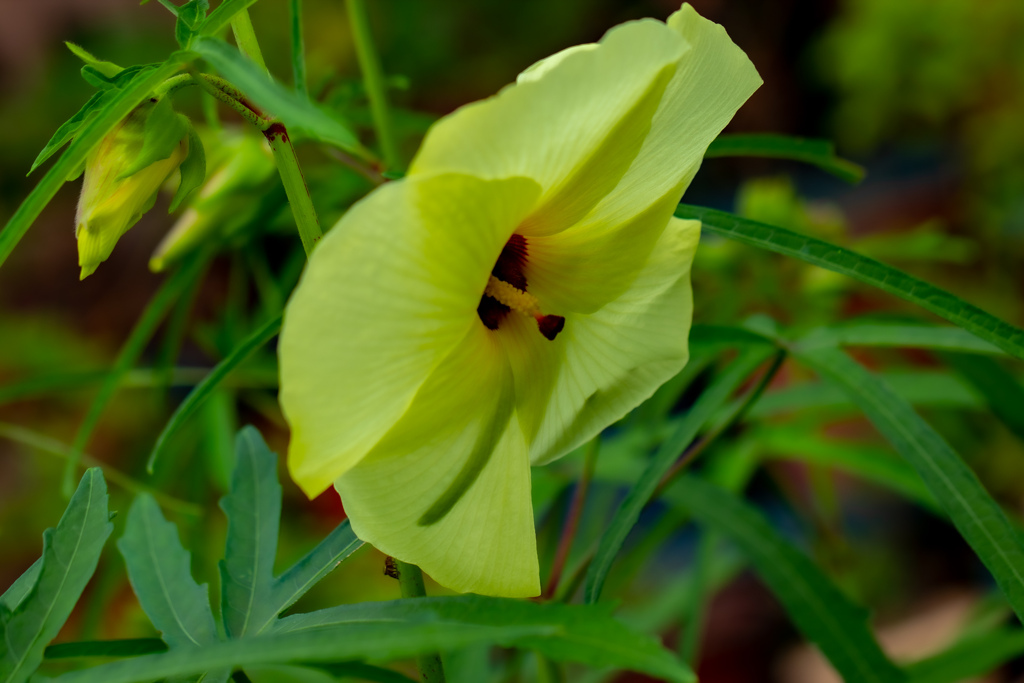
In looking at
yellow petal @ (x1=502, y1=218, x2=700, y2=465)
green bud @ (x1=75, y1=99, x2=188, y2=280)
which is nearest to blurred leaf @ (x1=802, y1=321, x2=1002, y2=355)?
yellow petal @ (x1=502, y1=218, x2=700, y2=465)

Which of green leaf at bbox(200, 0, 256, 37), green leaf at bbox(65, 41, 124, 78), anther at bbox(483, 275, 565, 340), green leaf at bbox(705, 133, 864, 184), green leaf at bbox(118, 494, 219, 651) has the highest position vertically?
green leaf at bbox(705, 133, 864, 184)

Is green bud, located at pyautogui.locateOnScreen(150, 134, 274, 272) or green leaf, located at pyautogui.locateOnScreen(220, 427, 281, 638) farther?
green bud, located at pyautogui.locateOnScreen(150, 134, 274, 272)

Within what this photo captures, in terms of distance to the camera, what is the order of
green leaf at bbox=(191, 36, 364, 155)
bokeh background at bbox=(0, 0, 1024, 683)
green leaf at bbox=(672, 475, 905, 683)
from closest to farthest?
green leaf at bbox=(191, 36, 364, 155) → green leaf at bbox=(672, 475, 905, 683) → bokeh background at bbox=(0, 0, 1024, 683)

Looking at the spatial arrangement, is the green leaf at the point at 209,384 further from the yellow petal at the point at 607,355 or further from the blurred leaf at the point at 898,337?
the blurred leaf at the point at 898,337

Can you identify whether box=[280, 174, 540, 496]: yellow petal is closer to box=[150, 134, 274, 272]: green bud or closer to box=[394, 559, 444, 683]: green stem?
box=[394, 559, 444, 683]: green stem

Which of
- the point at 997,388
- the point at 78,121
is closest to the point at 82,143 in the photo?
the point at 78,121

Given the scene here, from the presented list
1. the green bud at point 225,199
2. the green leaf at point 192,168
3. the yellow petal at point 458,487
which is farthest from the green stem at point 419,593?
the green bud at point 225,199

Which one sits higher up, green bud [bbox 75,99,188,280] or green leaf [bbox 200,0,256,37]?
green leaf [bbox 200,0,256,37]
